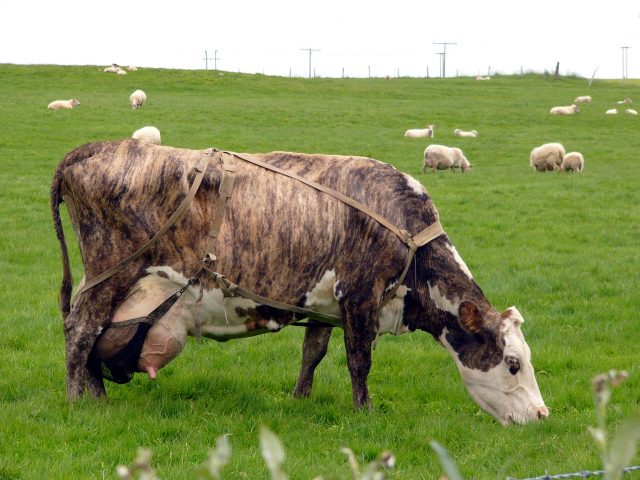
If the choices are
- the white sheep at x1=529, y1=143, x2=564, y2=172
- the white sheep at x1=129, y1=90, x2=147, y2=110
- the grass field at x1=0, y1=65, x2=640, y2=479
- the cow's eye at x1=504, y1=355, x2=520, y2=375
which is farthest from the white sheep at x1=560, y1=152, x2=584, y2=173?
the cow's eye at x1=504, y1=355, x2=520, y2=375

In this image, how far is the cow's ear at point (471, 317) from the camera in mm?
7184

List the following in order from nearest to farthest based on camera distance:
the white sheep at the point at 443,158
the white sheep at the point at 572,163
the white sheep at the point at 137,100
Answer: the white sheep at the point at 443,158 < the white sheep at the point at 572,163 < the white sheep at the point at 137,100

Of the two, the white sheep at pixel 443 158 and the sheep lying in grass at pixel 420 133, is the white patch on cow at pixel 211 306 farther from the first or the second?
the sheep lying in grass at pixel 420 133

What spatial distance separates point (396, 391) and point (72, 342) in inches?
112

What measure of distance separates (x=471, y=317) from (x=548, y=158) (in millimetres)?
22576

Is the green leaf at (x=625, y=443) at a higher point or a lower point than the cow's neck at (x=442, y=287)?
higher

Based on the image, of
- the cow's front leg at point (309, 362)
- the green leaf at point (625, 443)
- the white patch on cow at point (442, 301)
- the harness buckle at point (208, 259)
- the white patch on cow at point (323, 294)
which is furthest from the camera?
the cow's front leg at point (309, 362)

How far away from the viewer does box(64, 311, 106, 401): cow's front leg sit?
7039 mm

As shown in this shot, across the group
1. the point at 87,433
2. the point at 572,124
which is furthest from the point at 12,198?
the point at 572,124

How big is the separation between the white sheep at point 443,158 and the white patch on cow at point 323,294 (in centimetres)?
2129

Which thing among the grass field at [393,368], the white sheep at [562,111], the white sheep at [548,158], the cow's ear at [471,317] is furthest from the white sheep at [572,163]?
the cow's ear at [471,317]

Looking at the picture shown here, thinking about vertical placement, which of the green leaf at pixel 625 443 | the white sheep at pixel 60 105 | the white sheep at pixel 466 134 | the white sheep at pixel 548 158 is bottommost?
the white sheep at pixel 548 158

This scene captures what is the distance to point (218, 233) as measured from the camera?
700cm

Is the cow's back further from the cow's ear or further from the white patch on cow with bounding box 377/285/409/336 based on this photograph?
the cow's ear
